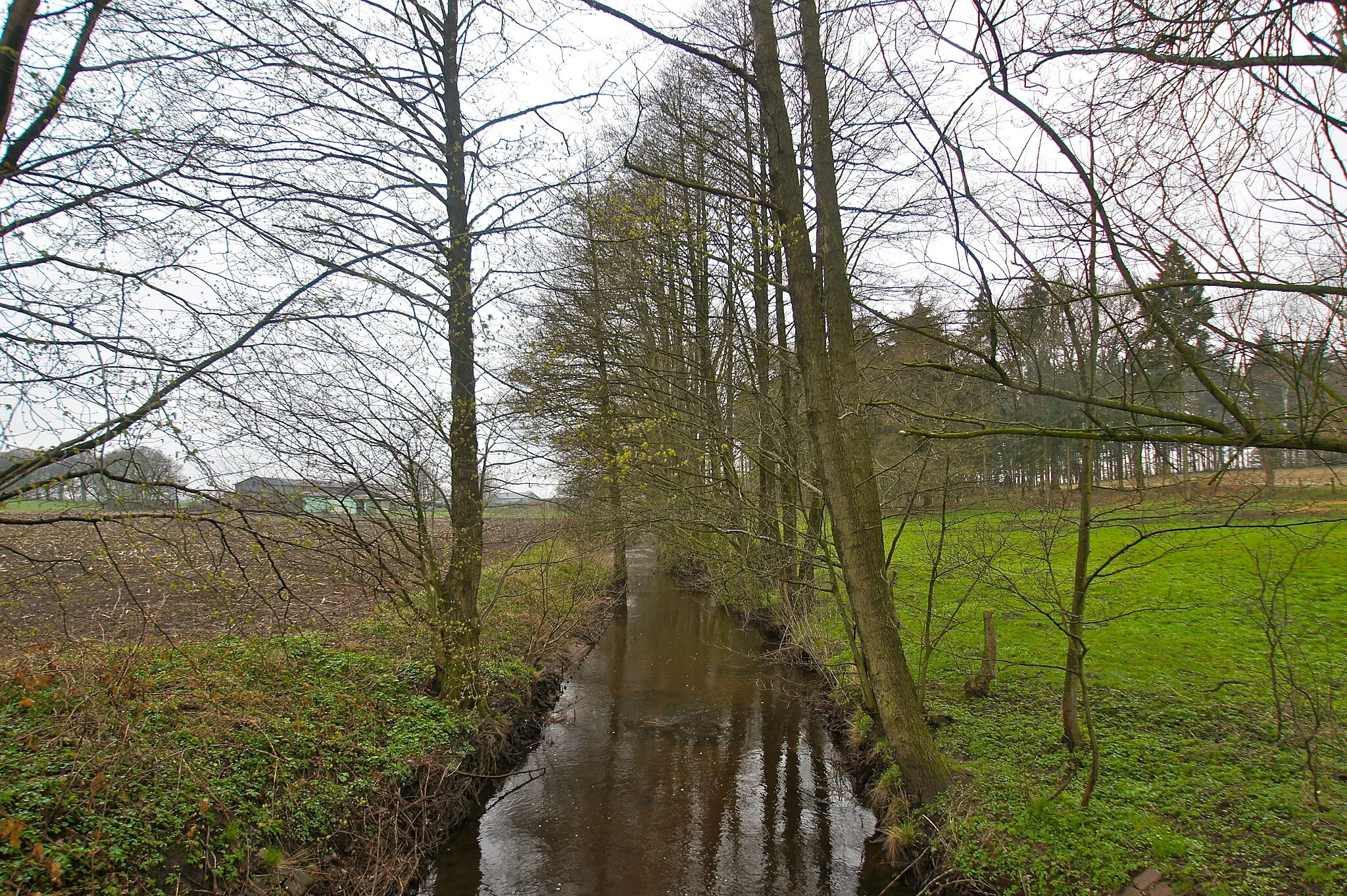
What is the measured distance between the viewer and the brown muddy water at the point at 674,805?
561 cm

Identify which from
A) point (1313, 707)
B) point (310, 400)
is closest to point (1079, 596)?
point (1313, 707)

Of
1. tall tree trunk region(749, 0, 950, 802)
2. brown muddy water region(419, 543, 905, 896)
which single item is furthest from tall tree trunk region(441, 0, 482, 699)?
tall tree trunk region(749, 0, 950, 802)

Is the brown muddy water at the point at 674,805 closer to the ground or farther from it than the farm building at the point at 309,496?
closer to the ground

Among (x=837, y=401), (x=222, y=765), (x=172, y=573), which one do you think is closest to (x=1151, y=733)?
(x=837, y=401)

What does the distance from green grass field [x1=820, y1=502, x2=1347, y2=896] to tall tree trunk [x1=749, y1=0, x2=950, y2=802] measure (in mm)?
782

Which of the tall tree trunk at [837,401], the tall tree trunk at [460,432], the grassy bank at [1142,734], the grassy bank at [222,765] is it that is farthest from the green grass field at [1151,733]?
the tall tree trunk at [460,432]

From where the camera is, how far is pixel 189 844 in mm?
4328

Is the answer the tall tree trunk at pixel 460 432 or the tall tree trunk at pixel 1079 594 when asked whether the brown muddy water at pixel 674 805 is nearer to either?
the tall tree trunk at pixel 460 432

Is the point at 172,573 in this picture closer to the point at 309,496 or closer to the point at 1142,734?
the point at 309,496

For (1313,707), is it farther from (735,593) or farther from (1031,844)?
(735,593)

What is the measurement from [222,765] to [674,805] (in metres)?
4.15

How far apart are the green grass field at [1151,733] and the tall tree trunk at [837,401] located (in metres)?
0.78

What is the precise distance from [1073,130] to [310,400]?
6057mm

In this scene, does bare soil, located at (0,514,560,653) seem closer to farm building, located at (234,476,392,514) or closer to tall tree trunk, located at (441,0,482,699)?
farm building, located at (234,476,392,514)
